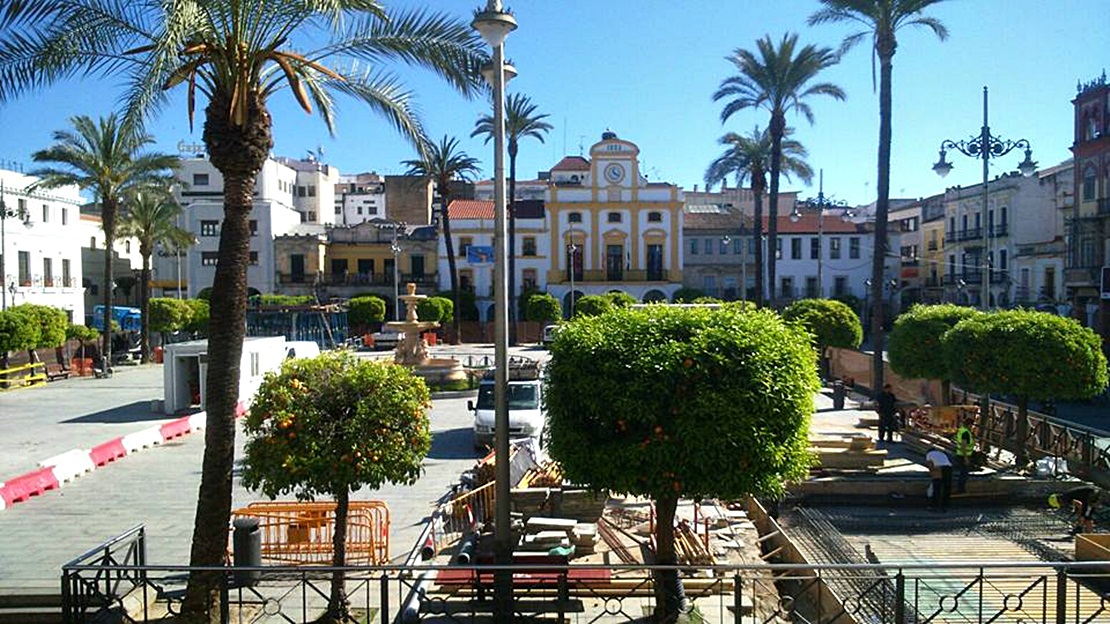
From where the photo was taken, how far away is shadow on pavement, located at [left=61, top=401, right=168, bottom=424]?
26.1 metres

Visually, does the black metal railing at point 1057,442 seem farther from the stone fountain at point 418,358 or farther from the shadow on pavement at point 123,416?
the shadow on pavement at point 123,416

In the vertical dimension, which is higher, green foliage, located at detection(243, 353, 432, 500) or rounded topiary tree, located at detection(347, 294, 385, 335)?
rounded topiary tree, located at detection(347, 294, 385, 335)

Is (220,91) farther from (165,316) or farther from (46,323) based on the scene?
Result: (165,316)

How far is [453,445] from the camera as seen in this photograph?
73.1 ft

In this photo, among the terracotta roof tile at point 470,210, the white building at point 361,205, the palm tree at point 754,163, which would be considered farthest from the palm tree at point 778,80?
the white building at point 361,205

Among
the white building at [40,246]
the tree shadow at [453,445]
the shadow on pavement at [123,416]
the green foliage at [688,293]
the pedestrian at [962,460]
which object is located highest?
the white building at [40,246]

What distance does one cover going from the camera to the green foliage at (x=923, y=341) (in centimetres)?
2209

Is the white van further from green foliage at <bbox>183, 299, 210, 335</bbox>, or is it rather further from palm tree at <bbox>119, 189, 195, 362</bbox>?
green foliage at <bbox>183, 299, 210, 335</bbox>

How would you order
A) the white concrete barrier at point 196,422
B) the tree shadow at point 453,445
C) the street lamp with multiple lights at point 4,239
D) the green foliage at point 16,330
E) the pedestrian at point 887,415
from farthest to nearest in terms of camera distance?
the street lamp with multiple lights at point 4,239
the green foliage at point 16,330
the white concrete barrier at point 196,422
the pedestrian at point 887,415
the tree shadow at point 453,445

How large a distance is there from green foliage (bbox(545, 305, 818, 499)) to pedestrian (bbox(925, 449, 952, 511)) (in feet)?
24.9

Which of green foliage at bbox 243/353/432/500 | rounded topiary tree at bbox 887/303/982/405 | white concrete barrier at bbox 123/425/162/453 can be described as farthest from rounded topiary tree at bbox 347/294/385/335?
green foliage at bbox 243/353/432/500

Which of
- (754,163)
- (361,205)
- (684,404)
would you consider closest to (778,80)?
(754,163)

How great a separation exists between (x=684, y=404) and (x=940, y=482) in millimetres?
9360

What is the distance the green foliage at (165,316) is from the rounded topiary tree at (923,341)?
1583 inches
